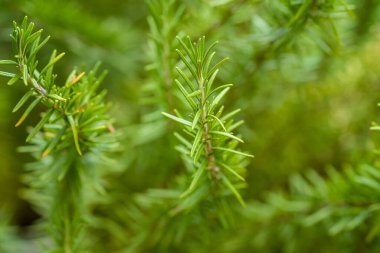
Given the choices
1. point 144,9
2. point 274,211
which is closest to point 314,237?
point 274,211

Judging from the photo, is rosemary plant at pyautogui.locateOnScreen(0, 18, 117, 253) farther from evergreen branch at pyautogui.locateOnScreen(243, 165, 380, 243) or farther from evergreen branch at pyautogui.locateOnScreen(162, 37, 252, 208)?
evergreen branch at pyautogui.locateOnScreen(243, 165, 380, 243)

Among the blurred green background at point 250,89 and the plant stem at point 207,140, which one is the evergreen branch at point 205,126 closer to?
the plant stem at point 207,140

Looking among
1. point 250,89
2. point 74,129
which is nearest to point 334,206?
point 250,89

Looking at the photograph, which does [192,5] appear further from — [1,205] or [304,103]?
[1,205]

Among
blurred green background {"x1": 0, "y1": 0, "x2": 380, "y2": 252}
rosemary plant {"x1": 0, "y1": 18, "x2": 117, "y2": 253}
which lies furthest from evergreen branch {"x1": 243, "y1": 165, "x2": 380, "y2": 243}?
rosemary plant {"x1": 0, "y1": 18, "x2": 117, "y2": 253}

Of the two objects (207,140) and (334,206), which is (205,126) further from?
(334,206)

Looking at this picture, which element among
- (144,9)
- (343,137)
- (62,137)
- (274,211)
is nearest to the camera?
(62,137)

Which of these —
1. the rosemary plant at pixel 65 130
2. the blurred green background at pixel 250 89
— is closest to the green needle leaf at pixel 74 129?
the rosemary plant at pixel 65 130
